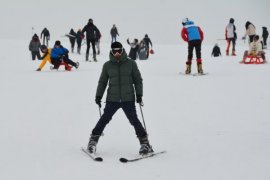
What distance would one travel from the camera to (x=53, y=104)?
8.69 meters

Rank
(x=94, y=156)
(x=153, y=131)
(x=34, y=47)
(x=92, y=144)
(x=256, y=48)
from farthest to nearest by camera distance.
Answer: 1. (x=34, y=47)
2. (x=256, y=48)
3. (x=153, y=131)
4. (x=92, y=144)
5. (x=94, y=156)

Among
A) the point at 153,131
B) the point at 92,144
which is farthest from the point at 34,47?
the point at 92,144

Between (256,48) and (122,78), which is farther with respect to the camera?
(256,48)

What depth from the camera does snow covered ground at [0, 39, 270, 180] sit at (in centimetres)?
494

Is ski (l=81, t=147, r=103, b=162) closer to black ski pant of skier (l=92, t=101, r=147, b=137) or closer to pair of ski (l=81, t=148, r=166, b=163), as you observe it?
pair of ski (l=81, t=148, r=166, b=163)

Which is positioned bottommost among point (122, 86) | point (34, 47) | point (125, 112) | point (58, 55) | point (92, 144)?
point (92, 144)

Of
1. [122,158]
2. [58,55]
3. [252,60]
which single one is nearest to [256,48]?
[252,60]

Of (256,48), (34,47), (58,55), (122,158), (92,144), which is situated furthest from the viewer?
(34,47)

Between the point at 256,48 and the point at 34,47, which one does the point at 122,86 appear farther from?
the point at 34,47

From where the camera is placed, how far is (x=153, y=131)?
22.0 ft

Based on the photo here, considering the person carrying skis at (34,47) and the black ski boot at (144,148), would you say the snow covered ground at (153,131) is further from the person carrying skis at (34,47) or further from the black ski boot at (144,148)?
the person carrying skis at (34,47)

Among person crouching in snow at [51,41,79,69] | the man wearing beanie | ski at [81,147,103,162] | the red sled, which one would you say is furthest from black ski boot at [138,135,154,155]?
the red sled

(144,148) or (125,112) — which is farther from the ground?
(125,112)

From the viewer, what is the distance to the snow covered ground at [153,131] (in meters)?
4.94
